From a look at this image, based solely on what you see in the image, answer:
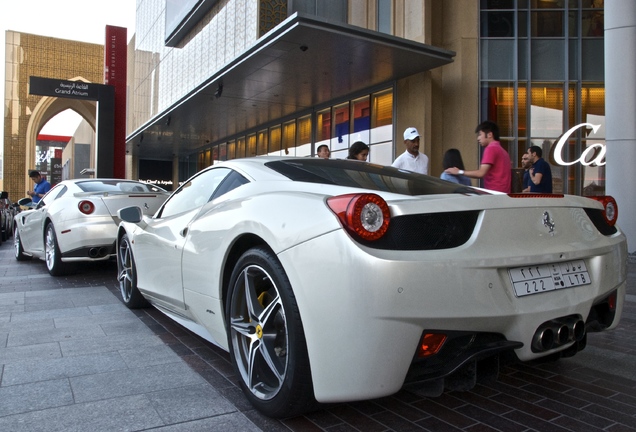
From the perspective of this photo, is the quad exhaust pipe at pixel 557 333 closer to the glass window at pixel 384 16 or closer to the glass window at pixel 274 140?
the glass window at pixel 384 16

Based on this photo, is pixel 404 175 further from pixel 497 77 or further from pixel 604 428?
pixel 497 77

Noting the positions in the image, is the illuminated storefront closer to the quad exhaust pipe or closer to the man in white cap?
the man in white cap

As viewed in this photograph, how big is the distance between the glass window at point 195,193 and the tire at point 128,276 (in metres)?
0.79

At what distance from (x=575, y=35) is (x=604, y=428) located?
15018 mm

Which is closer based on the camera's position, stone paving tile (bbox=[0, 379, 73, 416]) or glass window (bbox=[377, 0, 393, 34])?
stone paving tile (bbox=[0, 379, 73, 416])

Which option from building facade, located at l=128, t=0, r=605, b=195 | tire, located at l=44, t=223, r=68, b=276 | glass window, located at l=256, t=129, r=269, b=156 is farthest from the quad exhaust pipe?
glass window, located at l=256, t=129, r=269, b=156

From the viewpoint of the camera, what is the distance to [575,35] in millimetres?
14570

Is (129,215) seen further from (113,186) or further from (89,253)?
(113,186)

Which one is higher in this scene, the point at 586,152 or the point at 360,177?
the point at 586,152

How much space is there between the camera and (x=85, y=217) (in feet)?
20.8

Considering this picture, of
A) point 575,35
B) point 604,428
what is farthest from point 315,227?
point 575,35

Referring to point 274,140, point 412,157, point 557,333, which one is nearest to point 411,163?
point 412,157

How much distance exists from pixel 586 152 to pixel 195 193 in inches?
542

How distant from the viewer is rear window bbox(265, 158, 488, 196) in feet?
8.64
